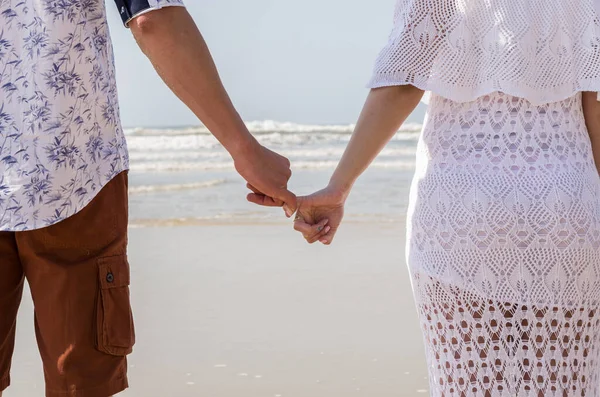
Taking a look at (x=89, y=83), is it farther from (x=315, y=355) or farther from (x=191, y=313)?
(x=191, y=313)

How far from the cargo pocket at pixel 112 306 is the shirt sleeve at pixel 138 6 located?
576 mm

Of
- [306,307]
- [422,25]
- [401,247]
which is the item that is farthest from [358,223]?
Answer: [422,25]

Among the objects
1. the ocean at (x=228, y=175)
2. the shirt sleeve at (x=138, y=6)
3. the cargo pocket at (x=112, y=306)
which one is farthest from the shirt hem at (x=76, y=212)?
the ocean at (x=228, y=175)

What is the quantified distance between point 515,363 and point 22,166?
1.28 metres

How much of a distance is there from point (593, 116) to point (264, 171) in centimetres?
84

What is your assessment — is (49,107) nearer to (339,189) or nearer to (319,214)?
(339,189)

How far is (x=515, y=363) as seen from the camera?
2260mm

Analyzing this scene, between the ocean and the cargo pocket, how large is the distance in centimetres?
613

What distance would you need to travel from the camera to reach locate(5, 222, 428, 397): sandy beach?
13.7ft

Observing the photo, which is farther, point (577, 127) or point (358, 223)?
point (358, 223)

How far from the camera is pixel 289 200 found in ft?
8.52

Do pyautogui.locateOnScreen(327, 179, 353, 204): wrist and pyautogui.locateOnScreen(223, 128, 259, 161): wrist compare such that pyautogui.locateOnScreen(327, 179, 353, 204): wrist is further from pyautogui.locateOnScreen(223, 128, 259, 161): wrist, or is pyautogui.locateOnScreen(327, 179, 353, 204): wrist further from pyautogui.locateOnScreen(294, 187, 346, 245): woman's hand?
pyautogui.locateOnScreen(223, 128, 259, 161): wrist

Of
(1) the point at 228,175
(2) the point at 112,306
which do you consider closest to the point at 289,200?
(2) the point at 112,306

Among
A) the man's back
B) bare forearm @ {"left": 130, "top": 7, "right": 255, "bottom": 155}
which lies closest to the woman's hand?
bare forearm @ {"left": 130, "top": 7, "right": 255, "bottom": 155}
